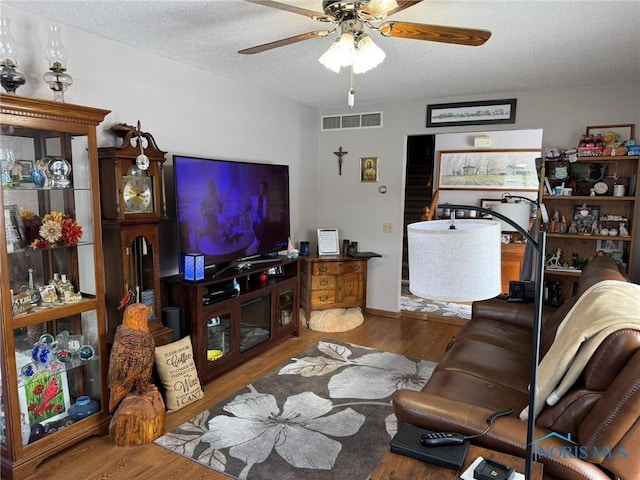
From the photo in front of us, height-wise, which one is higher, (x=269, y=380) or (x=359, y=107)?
(x=359, y=107)

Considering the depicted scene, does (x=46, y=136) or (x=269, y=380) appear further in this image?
(x=269, y=380)

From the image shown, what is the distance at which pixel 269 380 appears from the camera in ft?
10.9

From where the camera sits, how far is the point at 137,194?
2.76m

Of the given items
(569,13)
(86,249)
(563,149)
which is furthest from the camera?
(563,149)

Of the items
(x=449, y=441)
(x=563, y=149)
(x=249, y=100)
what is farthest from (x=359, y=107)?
(x=449, y=441)

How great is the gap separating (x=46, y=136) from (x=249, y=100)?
6.84 feet

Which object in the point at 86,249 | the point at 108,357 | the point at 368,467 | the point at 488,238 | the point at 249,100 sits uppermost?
the point at 249,100

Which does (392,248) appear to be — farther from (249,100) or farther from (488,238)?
(488,238)

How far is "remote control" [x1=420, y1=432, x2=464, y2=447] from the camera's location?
1.54 metres

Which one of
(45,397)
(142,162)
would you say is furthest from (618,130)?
(45,397)

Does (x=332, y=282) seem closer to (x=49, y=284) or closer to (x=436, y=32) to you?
(x=49, y=284)

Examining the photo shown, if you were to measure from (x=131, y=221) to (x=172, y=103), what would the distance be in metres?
1.15

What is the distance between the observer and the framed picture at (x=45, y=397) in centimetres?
226

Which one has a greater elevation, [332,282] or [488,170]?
[488,170]
